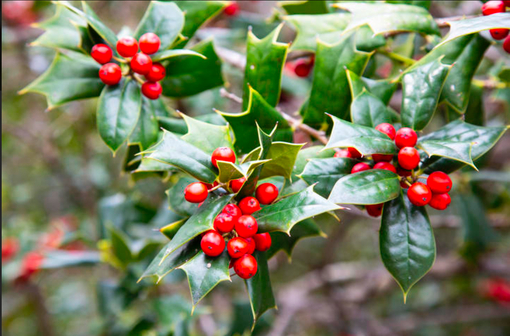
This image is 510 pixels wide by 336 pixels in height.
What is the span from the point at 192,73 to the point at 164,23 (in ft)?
0.64

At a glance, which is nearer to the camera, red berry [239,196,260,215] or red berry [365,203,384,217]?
red berry [239,196,260,215]

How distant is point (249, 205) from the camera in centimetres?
92

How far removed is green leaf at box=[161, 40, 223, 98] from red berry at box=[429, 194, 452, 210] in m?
0.84

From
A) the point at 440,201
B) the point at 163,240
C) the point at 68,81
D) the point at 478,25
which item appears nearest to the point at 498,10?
the point at 478,25

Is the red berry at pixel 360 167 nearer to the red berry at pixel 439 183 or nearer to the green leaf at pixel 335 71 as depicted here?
the red berry at pixel 439 183

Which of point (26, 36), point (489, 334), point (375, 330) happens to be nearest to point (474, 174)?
point (375, 330)

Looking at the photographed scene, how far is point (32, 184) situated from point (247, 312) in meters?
3.05

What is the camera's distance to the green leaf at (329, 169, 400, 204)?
34.6 inches

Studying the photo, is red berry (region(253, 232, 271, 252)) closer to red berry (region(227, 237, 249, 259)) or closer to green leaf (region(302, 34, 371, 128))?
red berry (region(227, 237, 249, 259))

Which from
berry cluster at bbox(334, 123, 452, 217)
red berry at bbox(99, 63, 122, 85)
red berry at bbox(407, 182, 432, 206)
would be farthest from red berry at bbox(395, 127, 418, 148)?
red berry at bbox(99, 63, 122, 85)

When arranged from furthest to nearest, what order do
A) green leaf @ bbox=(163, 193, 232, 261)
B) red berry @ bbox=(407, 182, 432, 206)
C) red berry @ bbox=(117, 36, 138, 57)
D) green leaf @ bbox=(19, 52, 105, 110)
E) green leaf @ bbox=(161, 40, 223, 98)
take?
green leaf @ bbox=(161, 40, 223, 98)
green leaf @ bbox=(19, 52, 105, 110)
red berry @ bbox=(117, 36, 138, 57)
red berry @ bbox=(407, 182, 432, 206)
green leaf @ bbox=(163, 193, 232, 261)

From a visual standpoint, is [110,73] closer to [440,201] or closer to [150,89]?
[150,89]

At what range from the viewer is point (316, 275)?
285cm

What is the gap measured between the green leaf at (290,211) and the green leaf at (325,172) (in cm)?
11
